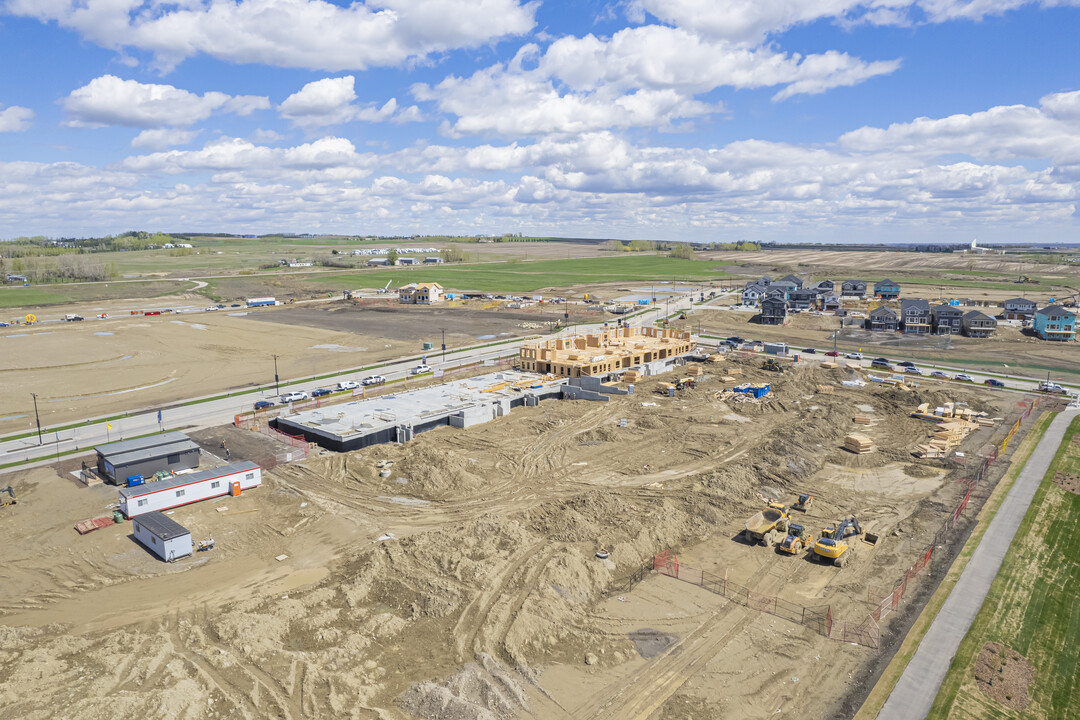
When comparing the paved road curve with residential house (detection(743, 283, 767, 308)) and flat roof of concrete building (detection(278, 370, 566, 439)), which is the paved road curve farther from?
residential house (detection(743, 283, 767, 308))

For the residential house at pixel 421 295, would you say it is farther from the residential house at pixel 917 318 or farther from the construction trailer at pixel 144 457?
the construction trailer at pixel 144 457

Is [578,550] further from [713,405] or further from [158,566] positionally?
[713,405]

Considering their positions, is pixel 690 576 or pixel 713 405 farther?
pixel 713 405

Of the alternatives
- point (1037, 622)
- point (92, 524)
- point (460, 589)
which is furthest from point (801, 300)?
point (92, 524)

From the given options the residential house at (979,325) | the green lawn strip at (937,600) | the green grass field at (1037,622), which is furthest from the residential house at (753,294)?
the green grass field at (1037,622)

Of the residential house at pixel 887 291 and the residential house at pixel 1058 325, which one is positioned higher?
the residential house at pixel 887 291

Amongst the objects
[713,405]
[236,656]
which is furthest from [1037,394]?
[236,656]

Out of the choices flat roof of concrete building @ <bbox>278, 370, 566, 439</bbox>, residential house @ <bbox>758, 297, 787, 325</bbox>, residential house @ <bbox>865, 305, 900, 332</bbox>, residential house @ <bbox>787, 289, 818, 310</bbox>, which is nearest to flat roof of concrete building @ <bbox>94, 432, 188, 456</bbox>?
flat roof of concrete building @ <bbox>278, 370, 566, 439</bbox>

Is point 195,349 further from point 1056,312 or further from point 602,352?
point 1056,312
